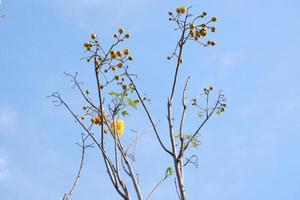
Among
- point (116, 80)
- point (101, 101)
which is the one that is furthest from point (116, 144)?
point (116, 80)

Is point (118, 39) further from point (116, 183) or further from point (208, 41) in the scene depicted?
point (116, 183)

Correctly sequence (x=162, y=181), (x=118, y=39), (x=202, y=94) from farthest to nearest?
(x=202, y=94) < (x=118, y=39) < (x=162, y=181)

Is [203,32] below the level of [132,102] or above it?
above

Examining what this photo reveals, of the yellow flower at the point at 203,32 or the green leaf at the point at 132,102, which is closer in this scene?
the green leaf at the point at 132,102

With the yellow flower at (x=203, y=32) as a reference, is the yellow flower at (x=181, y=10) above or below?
above

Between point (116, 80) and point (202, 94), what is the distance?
108cm

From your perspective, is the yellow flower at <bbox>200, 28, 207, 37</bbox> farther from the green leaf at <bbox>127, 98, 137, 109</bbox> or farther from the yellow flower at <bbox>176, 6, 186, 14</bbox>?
the green leaf at <bbox>127, 98, 137, 109</bbox>

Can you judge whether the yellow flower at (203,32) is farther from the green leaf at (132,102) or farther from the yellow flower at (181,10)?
the green leaf at (132,102)

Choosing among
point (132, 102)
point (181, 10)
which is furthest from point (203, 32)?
point (132, 102)

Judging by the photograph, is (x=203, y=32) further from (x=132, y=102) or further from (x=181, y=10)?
(x=132, y=102)

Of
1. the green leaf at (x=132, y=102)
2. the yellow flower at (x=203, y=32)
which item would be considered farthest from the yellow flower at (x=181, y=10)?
the green leaf at (x=132, y=102)

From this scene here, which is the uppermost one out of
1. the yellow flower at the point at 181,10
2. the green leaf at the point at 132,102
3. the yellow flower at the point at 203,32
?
the yellow flower at the point at 181,10

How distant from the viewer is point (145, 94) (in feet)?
18.8

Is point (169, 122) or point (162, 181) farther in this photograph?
point (162, 181)
